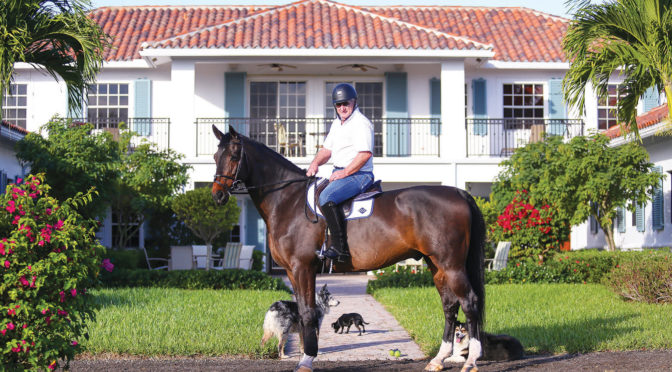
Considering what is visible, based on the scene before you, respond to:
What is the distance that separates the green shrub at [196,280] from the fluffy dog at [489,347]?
8.41m

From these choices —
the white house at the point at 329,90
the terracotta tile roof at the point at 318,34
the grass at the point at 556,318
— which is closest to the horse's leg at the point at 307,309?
the grass at the point at 556,318

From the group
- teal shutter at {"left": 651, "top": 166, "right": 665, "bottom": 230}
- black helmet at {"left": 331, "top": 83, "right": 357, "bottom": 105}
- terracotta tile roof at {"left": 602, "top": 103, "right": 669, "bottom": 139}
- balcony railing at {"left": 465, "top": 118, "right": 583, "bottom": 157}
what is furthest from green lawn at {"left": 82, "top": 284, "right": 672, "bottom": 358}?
balcony railing at {"left": 465, "top": 118, "right": 583, "bottom": 157}

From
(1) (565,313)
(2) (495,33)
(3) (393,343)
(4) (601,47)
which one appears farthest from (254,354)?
(2) (495,33)

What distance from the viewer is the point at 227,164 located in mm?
7250

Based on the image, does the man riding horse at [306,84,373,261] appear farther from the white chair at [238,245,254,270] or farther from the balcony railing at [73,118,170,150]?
the balcony railing at [73,118,170,150]

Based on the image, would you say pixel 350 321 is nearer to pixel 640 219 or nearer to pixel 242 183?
pixel 242 183

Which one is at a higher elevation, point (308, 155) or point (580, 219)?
point (308, 155)

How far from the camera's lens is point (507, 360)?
25.1ft

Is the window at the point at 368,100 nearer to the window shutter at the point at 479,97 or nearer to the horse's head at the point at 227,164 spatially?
the window shutter at the point at 479,97

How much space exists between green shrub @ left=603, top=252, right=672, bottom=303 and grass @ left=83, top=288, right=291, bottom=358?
584 centimetres

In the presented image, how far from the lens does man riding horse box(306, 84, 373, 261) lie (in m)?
7.00

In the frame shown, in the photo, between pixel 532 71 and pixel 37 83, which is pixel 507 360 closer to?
pixel 532 71

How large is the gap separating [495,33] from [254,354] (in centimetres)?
1938

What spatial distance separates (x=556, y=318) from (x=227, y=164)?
554 centimetres
